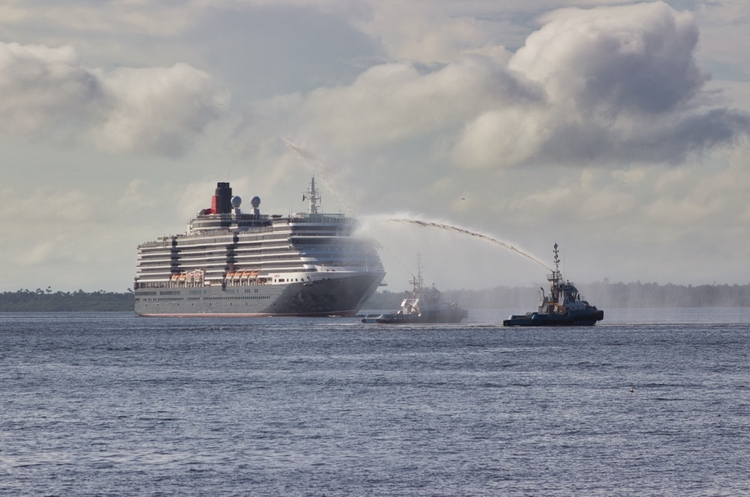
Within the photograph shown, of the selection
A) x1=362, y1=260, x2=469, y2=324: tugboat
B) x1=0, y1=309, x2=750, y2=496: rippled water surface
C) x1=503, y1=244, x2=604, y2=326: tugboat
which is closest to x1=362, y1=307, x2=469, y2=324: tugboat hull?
x1=362, y1=260, x2=469, y2=324: tugboat

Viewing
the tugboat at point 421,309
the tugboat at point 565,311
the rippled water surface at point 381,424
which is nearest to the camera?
the rippled water surface at point 381,424

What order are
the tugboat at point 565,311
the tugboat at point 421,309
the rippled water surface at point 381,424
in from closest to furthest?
1. the rippled water surface at point 381,424
2. the tugboat at point 565,311
3. the tugboat at point 421,309

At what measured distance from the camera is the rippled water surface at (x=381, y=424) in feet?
133

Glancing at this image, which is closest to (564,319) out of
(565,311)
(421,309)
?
(565,311)

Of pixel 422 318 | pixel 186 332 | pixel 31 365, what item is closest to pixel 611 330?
pixel 422 318

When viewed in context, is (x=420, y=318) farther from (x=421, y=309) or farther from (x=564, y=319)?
(x=564, y=319)

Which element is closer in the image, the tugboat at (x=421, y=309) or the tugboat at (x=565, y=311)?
the tugboat at (x=565, y=311)

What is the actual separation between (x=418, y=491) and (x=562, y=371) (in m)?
47.3

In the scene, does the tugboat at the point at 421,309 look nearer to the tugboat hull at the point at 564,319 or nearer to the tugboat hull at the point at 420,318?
the tugboat hull at the point at 420,318

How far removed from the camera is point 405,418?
56.8 metres

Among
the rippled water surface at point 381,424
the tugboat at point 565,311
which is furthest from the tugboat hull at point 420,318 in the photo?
the rippled water surface at point 381,424

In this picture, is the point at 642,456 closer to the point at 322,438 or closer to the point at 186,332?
the point at 322,438

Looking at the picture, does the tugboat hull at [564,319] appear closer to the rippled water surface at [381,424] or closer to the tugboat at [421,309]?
the tugboat at [421,309]

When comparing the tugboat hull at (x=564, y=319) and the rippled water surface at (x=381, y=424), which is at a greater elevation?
Result: the tugboat hull at (x=564, y=319)
